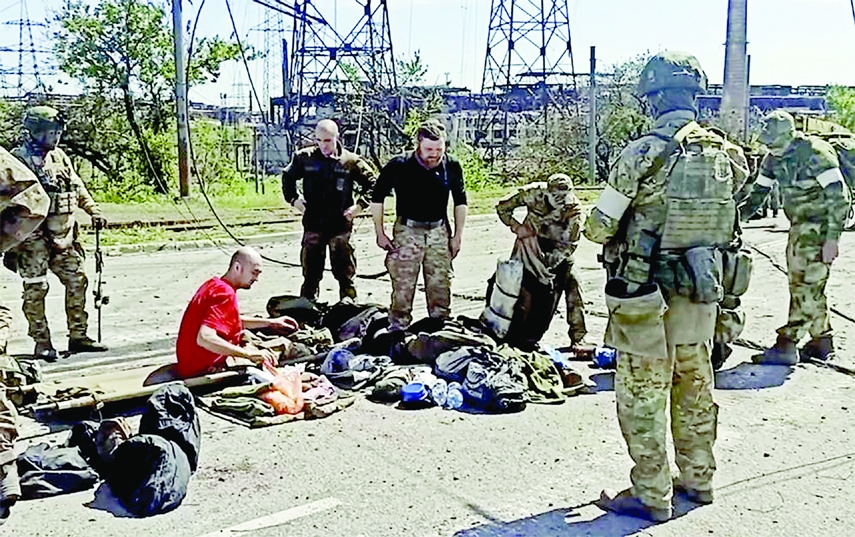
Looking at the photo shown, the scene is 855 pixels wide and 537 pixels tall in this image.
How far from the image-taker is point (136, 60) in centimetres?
2830

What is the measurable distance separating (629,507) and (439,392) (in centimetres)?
204

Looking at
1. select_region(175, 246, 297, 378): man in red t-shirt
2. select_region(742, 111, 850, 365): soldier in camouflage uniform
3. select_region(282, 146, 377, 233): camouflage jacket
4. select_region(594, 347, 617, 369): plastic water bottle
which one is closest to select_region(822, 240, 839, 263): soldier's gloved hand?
select_region(742, 111, 850, 365): soldier in camouflage uniform

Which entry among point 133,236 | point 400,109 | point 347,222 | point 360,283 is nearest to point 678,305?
point 347,222

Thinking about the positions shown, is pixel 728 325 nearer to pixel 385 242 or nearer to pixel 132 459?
pixel 385 242

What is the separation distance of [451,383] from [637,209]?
245cm

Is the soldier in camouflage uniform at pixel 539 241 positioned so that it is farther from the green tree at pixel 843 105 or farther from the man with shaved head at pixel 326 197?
the green tree at pixel 843 105

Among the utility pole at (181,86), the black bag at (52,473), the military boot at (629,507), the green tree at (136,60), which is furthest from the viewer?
the green tree at (136,60)

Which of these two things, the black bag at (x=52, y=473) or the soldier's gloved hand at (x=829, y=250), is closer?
the black bag at (x=52, y=473)

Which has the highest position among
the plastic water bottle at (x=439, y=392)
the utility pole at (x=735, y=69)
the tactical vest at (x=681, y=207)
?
the utility pole at (x=735, y=69)

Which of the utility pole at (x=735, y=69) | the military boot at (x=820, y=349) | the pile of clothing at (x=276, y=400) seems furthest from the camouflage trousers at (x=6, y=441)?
the utility pole at (x=735, y=69)

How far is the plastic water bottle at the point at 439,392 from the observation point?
6421mm

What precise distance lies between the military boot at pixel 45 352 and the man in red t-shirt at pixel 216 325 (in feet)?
5.80

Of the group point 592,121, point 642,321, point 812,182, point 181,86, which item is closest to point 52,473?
point 642,321

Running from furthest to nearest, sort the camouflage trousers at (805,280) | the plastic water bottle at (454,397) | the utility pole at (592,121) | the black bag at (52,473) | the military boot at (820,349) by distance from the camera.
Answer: the utility pole at (592,121) → the military boot at (820,349) → the camouflage trousers at (805,280) → the plastic water bottle at (454,397) → the black bag at (52,473)
